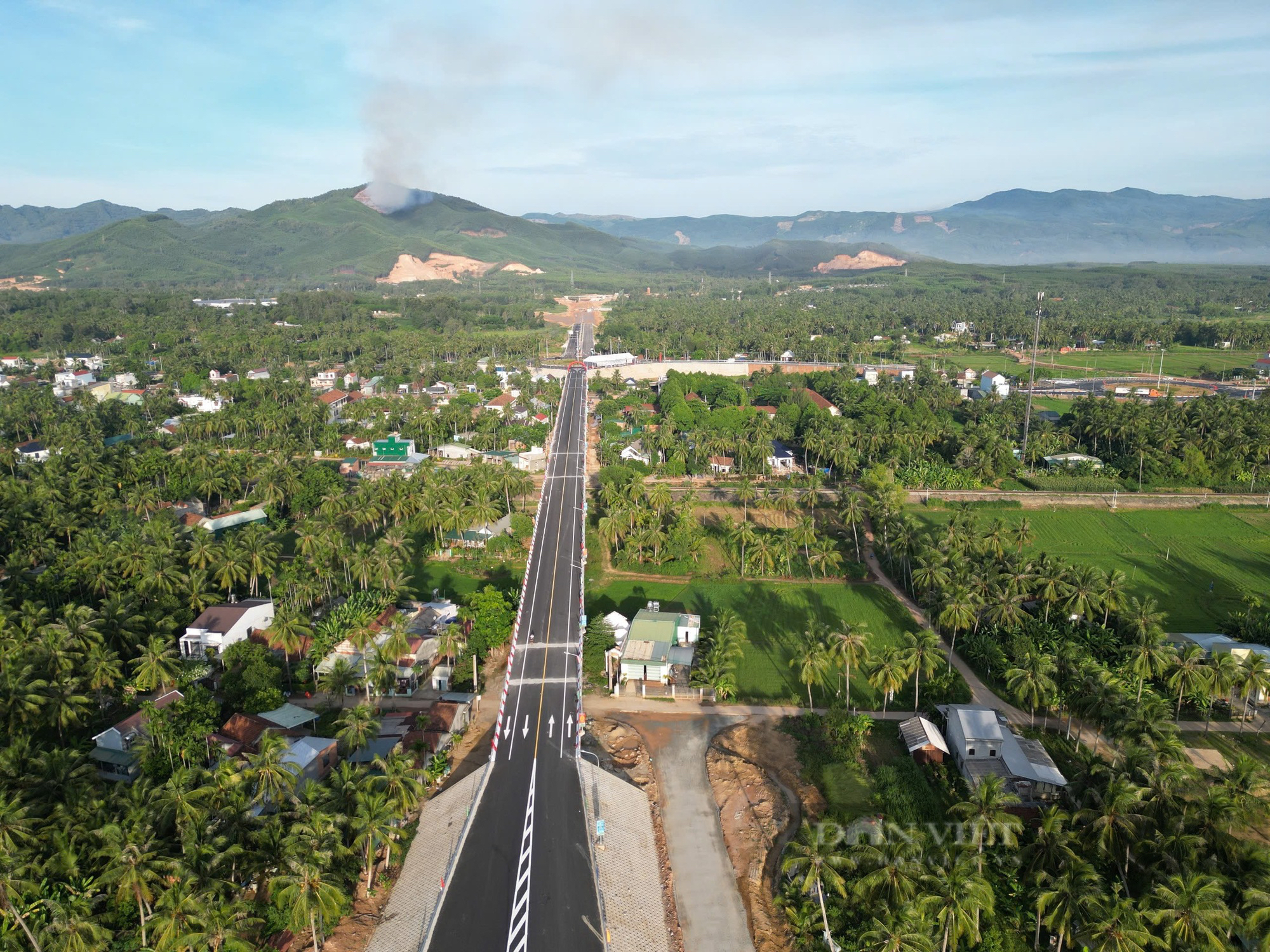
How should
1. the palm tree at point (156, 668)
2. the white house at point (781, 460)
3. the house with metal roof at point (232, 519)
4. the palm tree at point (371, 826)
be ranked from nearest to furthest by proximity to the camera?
1. the palm tree at point (371, 826)
2. the palm tree at point (156, 668)
3. the house with metal roof at point (232, 519)
4. the white house at point (781, 460)

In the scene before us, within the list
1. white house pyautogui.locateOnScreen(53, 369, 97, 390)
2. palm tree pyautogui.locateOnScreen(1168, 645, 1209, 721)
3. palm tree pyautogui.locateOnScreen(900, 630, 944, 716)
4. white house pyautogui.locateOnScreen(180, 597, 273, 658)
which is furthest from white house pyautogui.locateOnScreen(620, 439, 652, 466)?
white house pyautogui.locateOnScreen(53, 369, 97, 390)

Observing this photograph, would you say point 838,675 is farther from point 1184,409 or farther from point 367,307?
point 367,307

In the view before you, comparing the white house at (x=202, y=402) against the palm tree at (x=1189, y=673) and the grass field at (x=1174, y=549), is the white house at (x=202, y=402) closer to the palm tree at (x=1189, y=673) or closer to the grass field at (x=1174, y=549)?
the grass field at (x=1174, y=549)

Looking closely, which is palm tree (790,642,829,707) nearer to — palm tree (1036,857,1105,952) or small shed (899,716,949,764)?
small shed (899,716,949,764)

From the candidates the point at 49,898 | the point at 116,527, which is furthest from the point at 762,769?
the point at 116,527

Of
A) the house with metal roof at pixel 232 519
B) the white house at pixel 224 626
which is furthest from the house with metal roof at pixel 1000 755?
the house with metal roof at pixel 232 519

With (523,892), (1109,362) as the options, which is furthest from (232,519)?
(1109,362)
